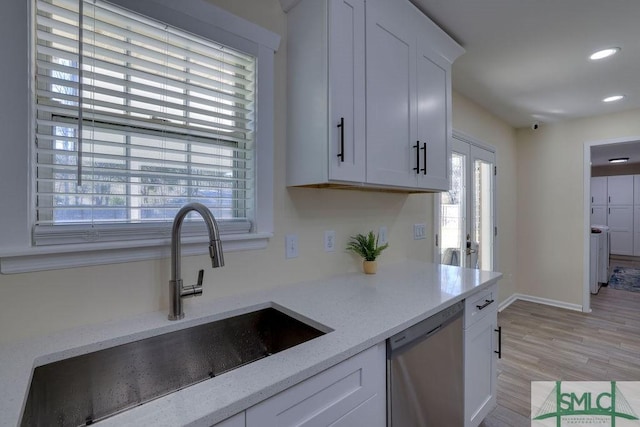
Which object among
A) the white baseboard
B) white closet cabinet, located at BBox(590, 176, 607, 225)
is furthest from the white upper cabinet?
white closet cabinet, located at BBox(590, 176, 607, 225)

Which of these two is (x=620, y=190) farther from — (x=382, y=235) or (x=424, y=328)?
(x=424, y=328)

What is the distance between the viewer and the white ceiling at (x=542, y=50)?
5.74 ft

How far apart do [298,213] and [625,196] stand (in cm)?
964

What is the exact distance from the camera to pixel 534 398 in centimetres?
207

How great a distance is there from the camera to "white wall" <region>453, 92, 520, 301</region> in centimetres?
327

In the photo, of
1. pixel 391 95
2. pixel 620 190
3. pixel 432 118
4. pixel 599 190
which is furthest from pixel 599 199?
pixel 391 95

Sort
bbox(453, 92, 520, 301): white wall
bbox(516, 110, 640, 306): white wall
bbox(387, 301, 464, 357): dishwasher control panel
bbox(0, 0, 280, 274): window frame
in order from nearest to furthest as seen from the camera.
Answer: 1. bbox(0, 0, 280, 274): window frame
2. bbox(387, 301, 464, 357): dishwasher control panel
3. bbox(453, 92, 520, 301): white wall
4. bbox(516, 110, 640, 306): white wall

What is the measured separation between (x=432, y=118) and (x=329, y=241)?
0.98 m

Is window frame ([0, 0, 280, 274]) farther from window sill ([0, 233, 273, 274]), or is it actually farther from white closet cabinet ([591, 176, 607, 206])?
white closet cabinet ([591, 176, 607, 206])

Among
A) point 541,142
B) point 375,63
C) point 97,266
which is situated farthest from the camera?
point 541,142

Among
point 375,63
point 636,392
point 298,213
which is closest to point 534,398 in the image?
point 636,392

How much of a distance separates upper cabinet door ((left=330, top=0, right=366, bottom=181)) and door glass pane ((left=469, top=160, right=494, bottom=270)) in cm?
237

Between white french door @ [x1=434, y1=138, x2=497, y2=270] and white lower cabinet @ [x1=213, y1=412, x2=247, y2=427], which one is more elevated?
white french door @ [x1=434, y1=138, x2=497, y2=270]

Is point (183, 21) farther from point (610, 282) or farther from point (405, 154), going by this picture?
point (610, 282)
